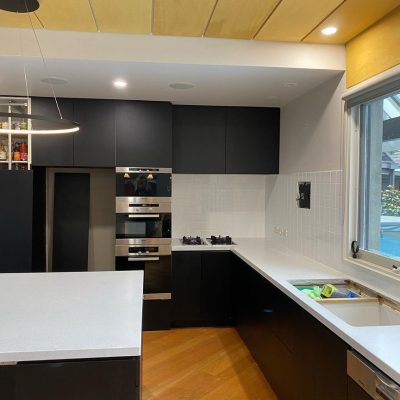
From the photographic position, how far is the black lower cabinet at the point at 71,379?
4.32 ft

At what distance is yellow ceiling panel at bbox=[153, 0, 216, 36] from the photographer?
2.08m

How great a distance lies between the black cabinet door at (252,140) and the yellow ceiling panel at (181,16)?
1.51 m

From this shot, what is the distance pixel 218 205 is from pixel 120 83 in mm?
1865

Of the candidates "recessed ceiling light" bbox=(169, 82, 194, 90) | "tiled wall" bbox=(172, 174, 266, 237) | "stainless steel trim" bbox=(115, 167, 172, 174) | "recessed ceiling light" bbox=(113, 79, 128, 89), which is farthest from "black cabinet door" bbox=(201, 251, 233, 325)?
"recessed ceiling light" bbox=(113, 79, 128, 89)

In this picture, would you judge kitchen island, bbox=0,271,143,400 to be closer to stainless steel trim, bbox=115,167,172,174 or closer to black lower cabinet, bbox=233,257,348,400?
black lower cabinet, bbox=233,257,348,400

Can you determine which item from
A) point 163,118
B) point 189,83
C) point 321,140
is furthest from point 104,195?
point 321,140

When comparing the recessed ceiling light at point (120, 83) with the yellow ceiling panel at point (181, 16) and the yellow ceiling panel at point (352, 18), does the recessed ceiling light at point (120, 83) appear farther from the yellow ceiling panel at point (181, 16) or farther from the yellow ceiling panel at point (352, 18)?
the yellow ceiling panel at point (352, 18)

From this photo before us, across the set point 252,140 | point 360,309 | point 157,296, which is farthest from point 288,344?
point 252,140

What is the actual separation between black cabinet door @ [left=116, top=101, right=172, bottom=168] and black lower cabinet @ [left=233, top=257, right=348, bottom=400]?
1.34 metres

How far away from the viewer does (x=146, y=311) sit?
3.68 m

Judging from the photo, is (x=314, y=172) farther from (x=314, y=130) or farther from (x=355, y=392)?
(x=355, y=392)

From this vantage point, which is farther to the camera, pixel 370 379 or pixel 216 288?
pixel 216 288

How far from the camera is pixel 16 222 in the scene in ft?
11.2

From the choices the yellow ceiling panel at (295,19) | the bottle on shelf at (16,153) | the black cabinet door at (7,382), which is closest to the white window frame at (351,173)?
the yellow ceiling panel at (295,19)
